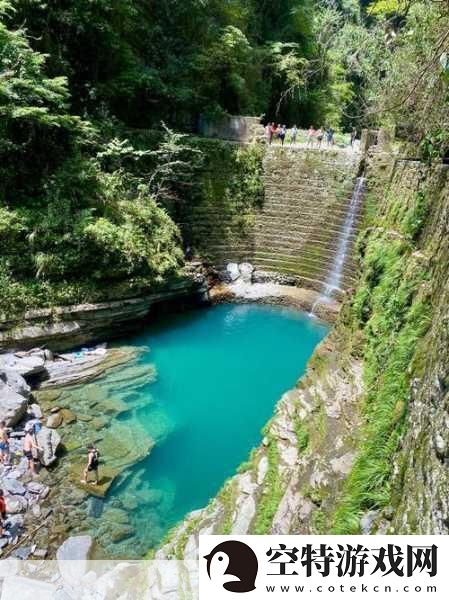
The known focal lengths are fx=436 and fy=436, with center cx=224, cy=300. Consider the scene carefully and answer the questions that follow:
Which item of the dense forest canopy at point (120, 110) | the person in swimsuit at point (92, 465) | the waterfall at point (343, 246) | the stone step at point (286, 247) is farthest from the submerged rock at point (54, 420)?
the waterfall at point (343, 246)

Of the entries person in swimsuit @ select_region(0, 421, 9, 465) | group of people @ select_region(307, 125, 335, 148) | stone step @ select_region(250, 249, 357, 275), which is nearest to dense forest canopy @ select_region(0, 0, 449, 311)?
group of people @ select_region(307, 125, 335, 148)

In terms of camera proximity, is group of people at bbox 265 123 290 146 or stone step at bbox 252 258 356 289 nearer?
stone step at bbox 252 258 356 289

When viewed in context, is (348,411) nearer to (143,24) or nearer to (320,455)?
(320,455)

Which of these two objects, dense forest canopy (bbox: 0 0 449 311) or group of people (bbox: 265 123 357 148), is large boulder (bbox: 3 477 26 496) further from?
group of people (bbox: 265 123 357 148)

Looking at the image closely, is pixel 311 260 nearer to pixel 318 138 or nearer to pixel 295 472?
pixel 318 138

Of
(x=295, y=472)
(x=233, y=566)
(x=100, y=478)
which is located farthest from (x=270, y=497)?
(x=100, y=478)
